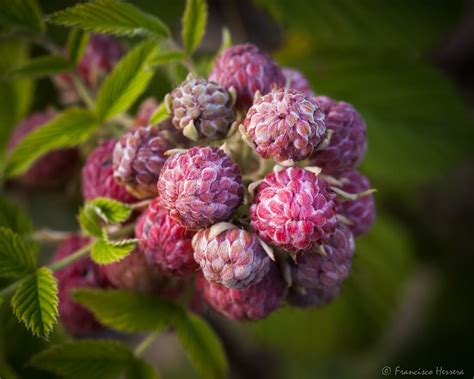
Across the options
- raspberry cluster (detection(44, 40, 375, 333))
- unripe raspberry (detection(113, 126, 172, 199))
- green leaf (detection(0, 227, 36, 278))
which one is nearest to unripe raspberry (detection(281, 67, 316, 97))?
raspberry cluster (detection(44, 40, 375, 333))

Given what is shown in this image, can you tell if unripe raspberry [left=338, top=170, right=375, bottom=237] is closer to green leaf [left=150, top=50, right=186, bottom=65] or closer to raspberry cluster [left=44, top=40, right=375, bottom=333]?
raspberry cluster [left=44, top=40, right=375, bottom=333]

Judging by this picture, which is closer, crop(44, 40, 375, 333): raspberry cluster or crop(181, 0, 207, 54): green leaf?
crop(44, 40, 375, 333): raspberry cluster

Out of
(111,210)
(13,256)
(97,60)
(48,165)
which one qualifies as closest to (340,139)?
(111,210)

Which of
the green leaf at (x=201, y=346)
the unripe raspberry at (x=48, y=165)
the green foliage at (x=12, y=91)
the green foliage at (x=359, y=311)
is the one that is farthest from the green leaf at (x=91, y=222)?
the green foliage at (x=359, y=311)

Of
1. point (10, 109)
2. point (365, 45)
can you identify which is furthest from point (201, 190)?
point (365, 45)

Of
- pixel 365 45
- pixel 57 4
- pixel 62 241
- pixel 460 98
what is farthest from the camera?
pixel 460 98

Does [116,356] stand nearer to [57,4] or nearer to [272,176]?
[272,176]

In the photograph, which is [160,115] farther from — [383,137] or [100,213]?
[383,137]
